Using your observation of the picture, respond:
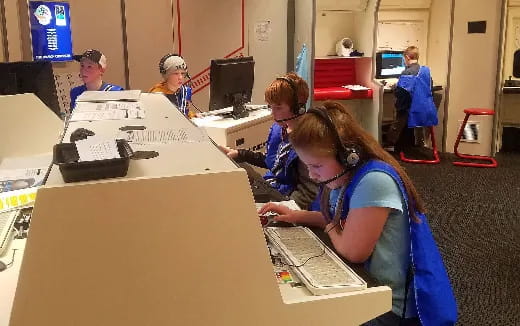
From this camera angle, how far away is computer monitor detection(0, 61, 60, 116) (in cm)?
281

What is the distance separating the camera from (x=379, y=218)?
1595 mm

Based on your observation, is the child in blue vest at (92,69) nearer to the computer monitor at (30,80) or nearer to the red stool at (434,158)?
the computer monitor at (30,80)

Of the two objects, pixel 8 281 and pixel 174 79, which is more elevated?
pixel 174 79

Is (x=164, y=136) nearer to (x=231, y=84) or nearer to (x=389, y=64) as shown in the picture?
(x=231, y=84)

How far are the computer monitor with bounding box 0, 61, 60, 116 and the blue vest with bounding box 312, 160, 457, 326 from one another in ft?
6.16

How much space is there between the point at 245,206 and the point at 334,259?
0.44 metres

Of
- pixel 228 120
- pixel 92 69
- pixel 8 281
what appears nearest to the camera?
pixel 8 281

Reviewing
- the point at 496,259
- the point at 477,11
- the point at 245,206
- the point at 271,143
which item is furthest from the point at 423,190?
the point at 245,206

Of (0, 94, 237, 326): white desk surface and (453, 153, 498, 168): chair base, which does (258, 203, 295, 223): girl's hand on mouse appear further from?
(453, 153, 498, 168): chair base

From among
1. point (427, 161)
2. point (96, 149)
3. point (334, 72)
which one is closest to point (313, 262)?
point (96, 149)

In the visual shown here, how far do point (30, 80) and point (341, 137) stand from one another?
1.88 meters

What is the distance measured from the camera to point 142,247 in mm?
1174

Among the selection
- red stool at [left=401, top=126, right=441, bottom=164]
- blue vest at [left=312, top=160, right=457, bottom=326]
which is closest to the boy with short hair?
red stool at [left=401, top=126, right=441, bottom=164]

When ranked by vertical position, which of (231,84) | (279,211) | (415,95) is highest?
(231,84)
